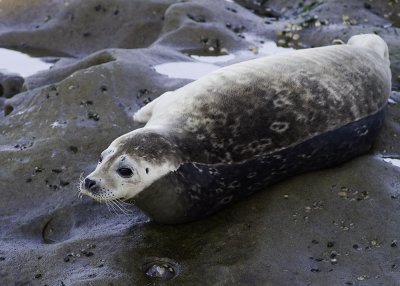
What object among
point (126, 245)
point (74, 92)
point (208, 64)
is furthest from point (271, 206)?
point (208, 64)

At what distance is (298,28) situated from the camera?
28.7ft

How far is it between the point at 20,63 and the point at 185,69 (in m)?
2.38

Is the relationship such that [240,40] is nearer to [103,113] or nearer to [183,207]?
[103,113]

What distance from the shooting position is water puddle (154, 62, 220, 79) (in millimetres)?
7004

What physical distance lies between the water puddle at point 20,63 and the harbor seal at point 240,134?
3045mm

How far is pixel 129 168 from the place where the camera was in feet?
15.2

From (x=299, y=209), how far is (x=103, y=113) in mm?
2011

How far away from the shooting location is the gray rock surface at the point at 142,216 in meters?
4.51

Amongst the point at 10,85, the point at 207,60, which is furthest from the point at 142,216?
the point at 10,85

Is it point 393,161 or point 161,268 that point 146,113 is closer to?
point 161,268

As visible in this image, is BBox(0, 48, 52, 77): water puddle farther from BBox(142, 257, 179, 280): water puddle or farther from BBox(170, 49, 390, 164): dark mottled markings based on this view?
BBox(142, 257, 179, 280): water puddle

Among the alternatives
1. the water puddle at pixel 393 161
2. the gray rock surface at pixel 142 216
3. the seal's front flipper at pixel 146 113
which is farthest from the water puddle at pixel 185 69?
the water puddle at pixel 393 161

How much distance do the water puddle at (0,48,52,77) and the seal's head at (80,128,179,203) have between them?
3707 millimetres

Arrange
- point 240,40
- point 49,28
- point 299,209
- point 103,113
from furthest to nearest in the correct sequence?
point 49,28 → point 240,40 → point 103,113 → point 299,209
